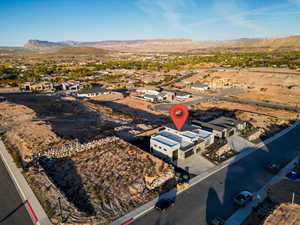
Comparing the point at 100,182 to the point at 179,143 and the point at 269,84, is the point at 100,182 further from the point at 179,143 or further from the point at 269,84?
the point at 269,84

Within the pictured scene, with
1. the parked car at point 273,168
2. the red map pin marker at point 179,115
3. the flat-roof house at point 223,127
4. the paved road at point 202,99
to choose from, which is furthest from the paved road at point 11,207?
the paved road at point 202,99

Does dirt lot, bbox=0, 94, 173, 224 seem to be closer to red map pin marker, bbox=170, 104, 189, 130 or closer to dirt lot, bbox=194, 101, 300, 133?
red map pin marker, bbox=170, 104, 189, 130

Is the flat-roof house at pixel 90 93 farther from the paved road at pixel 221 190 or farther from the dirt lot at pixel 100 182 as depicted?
the paved road at pixel 221 190

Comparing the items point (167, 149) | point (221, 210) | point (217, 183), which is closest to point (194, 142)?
point (167, 149)

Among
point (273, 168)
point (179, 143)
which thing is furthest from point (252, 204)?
point (179, 143)

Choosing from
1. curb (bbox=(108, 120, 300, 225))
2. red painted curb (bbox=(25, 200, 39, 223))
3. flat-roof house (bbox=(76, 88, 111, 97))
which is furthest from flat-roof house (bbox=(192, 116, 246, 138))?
flat-roof house (bbox=(76, 88, 111, 97))
